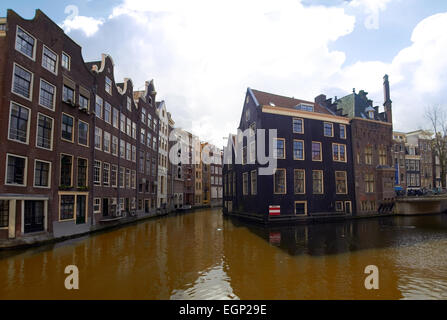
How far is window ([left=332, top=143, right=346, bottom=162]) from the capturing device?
1416 inches

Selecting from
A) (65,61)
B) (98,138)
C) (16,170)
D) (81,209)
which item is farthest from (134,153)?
(16,170)

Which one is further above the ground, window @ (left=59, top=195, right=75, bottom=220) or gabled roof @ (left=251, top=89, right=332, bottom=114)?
gabled roof @ (left=251, top=89, right=332, bottom=114)

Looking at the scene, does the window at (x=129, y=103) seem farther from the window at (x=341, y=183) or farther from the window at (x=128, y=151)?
the window at (x=341, y=183)

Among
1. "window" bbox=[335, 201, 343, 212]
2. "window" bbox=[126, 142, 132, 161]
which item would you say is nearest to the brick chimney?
"window" bbox=[335, 201, 343, 212]

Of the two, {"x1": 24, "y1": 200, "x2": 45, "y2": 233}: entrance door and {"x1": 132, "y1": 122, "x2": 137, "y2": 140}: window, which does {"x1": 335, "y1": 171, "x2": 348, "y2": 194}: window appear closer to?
{"x1": 132, "y1": 122, "x2": 137, "y2": 140}: window

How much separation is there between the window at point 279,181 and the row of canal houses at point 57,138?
19.0 metres

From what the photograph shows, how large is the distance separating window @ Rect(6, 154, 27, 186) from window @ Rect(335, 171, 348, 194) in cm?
3436

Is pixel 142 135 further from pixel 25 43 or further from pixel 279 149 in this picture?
pixel 25 43

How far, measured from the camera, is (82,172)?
984 inches

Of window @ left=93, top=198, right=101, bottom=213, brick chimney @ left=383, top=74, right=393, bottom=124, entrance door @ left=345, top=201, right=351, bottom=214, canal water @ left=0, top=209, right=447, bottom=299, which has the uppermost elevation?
brick chimney @ left=383, top=74, right=393, bottom=124

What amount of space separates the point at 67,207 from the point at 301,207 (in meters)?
25.5

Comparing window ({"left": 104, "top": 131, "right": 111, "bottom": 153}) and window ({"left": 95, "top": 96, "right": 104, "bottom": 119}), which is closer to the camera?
window ({"left": 95, "top": 96, "right": 104, "bottom": 119})

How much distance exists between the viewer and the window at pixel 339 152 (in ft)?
118
